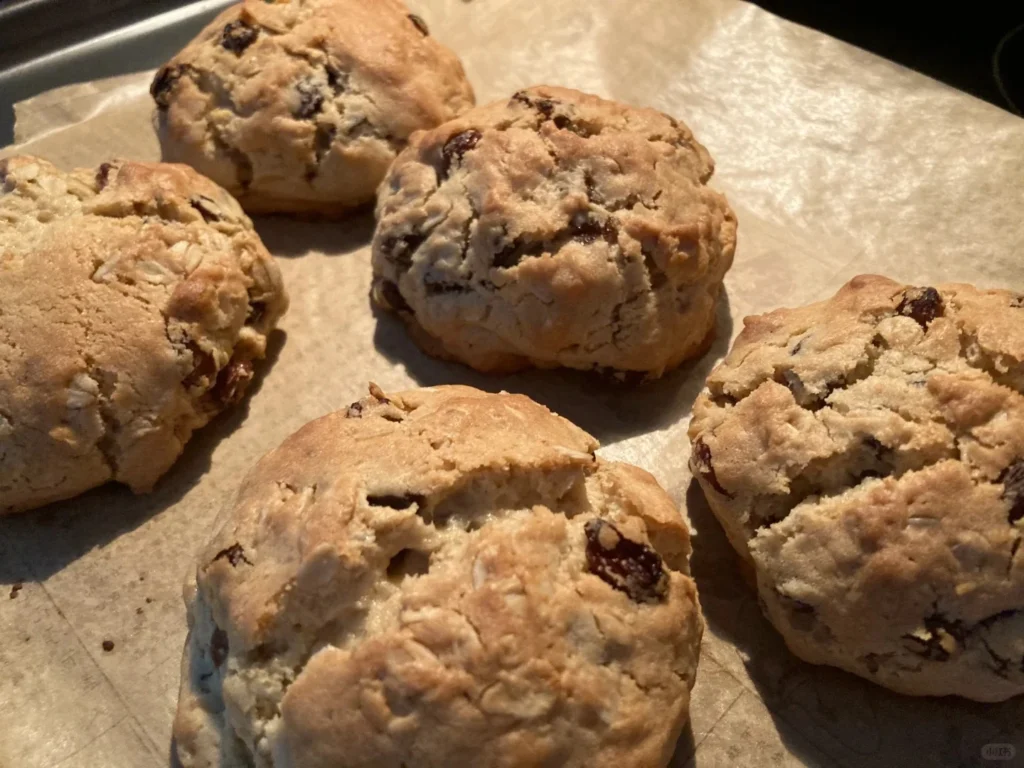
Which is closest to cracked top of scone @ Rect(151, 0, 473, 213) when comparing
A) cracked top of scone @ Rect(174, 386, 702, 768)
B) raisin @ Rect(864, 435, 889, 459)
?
cracked top of scone @ Rect(174, 386, 702, 768)

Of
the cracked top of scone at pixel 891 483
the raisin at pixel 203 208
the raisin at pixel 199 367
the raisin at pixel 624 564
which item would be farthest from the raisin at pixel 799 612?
the raisin at pixel 203 208

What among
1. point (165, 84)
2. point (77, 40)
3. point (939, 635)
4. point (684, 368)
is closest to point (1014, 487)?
point (939, 635)

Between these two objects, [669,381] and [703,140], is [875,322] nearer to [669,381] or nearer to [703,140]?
[669,381]

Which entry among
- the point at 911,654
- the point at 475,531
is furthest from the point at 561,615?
the point at 911,654

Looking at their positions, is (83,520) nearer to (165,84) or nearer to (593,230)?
(165,84)

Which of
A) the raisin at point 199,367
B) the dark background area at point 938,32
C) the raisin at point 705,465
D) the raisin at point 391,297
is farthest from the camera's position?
the dark background area at point 938,32

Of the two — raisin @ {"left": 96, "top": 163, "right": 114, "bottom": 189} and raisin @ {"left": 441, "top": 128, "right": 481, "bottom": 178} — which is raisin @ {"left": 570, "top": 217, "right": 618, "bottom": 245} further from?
raisin @ {"left": 96, "top": 163, "right": 114, "bottom": 189}

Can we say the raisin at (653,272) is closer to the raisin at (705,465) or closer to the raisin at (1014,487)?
the raisin at (705,465)
